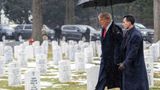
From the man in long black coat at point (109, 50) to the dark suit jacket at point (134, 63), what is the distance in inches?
18.8

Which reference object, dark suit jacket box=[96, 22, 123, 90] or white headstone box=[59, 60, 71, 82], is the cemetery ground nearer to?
white headstone box=[59, 60, 71, 82]

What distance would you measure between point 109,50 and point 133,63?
755mm

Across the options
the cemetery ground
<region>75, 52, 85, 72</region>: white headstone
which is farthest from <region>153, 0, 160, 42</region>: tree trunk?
the cemetery ground

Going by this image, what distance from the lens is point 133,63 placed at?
8.44m

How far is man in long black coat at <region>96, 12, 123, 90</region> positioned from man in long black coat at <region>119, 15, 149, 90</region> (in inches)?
19.1

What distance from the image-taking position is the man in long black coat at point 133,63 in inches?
331

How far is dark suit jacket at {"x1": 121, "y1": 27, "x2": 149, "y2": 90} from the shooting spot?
8.38 m

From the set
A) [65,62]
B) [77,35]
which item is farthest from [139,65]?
[77,35]

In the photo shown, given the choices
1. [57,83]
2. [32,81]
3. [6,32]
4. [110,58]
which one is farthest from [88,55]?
[6,32]

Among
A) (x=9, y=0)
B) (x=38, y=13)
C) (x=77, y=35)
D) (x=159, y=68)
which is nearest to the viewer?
(x=159, y=68)

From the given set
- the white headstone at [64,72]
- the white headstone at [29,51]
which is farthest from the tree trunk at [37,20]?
the white headstone at [64,72]

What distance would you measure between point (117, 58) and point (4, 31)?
39022mm

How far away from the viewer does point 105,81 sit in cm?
916

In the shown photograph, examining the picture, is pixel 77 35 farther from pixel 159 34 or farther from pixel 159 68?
pixel 159 68
